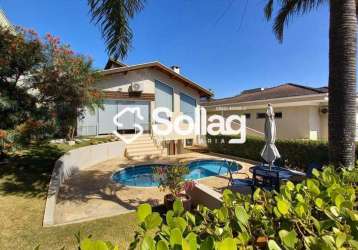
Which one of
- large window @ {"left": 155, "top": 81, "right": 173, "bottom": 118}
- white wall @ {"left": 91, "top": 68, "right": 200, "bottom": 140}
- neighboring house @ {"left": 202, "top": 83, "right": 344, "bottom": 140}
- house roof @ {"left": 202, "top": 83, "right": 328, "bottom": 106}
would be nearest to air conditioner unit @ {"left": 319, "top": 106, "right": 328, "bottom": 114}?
neighboring house @ {"left": 202, "top": 83, "right": 344, "bottom": 140}

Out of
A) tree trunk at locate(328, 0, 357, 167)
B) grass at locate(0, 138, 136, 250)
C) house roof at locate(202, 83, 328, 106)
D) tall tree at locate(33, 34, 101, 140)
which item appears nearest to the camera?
tree trunk at locate(328, 0, 357, 167)

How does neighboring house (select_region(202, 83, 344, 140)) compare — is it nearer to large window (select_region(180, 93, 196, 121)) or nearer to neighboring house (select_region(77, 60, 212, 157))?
large window (select_region(180, 93, 196, 121))

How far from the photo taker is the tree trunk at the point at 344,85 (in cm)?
510

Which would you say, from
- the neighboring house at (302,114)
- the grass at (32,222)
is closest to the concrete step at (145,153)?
the grass at (32,222)

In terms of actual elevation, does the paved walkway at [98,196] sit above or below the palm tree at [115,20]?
below

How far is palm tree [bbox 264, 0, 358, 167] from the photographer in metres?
5.10

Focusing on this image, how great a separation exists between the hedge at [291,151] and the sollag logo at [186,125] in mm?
748

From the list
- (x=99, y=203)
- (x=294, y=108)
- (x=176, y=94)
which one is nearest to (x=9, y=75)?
(x=99, y=203)

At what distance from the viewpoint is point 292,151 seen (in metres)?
14.8

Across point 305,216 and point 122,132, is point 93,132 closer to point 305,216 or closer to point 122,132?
point 122,132

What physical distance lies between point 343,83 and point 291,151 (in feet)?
35.2

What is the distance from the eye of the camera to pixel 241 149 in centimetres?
1895

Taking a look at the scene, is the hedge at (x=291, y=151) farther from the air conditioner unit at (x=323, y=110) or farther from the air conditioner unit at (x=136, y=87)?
the air conditioner unit at (x=136, y=87)

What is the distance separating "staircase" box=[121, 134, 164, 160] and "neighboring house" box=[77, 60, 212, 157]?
664 mm
